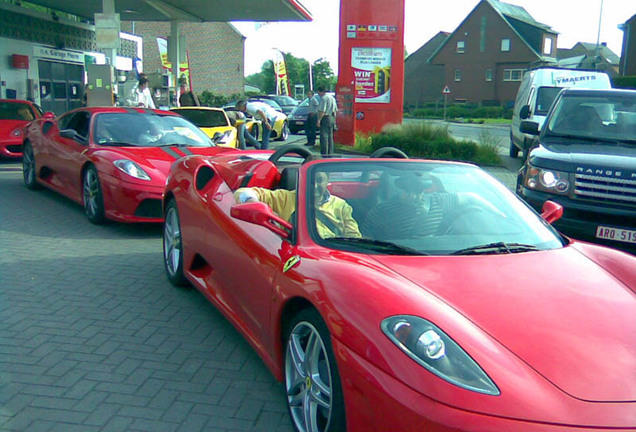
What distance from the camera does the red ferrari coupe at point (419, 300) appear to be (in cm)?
225

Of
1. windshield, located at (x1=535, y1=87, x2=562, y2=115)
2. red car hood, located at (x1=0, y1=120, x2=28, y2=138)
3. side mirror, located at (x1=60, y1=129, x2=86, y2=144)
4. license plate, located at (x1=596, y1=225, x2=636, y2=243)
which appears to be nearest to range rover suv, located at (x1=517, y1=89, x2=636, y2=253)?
license plate, located at (x1=596, y1=225, x2=636, y2=243)

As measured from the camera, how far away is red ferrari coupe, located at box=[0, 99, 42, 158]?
1405cm

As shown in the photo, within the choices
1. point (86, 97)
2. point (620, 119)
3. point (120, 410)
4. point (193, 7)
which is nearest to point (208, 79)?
point (193, 7)

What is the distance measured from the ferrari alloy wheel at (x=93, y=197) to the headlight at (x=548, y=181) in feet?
16.2

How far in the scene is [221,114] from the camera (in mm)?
14328

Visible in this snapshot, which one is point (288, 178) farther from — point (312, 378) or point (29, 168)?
point (29, 168)

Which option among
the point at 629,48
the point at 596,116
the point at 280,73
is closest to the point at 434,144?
the point at 596,116

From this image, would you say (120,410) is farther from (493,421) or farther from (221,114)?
(221,114)

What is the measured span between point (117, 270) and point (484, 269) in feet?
13.3

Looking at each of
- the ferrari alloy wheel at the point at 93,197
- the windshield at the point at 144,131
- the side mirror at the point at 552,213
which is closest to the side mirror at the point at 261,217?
the side mirror at the point at 552,213

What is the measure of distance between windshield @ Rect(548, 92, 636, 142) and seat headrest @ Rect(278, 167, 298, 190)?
4701 millimetres

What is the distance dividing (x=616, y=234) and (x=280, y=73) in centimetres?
5141

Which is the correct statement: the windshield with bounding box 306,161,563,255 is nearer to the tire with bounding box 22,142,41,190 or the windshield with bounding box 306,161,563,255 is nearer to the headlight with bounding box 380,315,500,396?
the headlight with bounding box 380,315,500,396

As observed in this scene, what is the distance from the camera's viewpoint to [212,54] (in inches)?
2527
